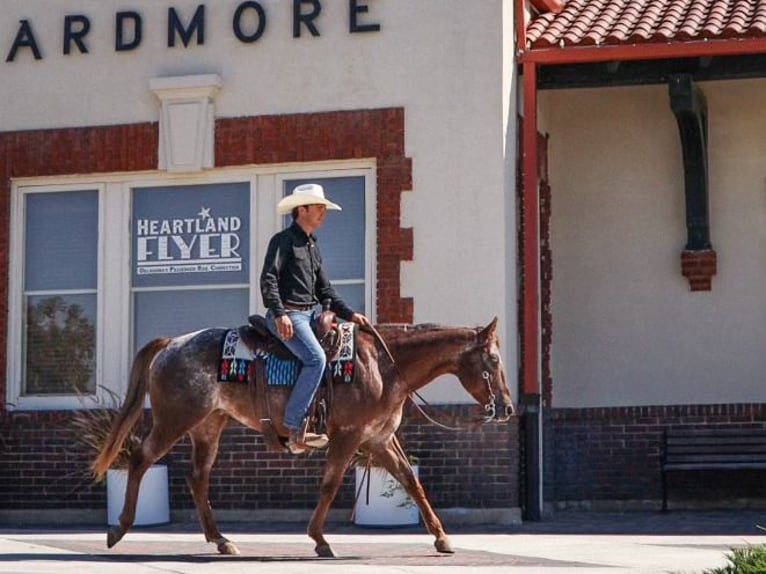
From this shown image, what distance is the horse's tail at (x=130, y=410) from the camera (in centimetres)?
1157

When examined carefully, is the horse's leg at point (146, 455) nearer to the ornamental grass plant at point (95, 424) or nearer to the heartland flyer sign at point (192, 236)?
the ornamental grass plant at point (95, 424)

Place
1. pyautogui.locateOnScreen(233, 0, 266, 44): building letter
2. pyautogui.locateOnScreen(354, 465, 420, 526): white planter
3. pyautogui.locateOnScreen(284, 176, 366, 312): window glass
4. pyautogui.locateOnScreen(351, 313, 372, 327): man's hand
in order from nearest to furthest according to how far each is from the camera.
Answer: pyautogui.locateOnScreen(351, 313, 372, 327): man's hand < pyautogui.locateOnScreen(354, 465, 420, 526): white planter < pyautogui.locateOnScreen(284, 176, 366, 312): window glass < pyautogui.locateOnScreen(233, 0, 266, 44): building letter

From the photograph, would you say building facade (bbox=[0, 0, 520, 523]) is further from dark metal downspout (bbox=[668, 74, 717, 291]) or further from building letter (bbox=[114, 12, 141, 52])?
dark metal downspout (bbox=[668, 74, 717, 291])

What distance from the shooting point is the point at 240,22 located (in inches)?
605

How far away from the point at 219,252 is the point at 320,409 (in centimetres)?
444

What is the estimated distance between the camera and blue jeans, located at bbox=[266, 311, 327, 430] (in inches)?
437

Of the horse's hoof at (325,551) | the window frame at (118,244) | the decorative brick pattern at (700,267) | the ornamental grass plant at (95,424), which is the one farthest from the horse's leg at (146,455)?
the decorative brick pattern at (700,267)

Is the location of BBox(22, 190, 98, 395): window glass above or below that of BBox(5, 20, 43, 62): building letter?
below

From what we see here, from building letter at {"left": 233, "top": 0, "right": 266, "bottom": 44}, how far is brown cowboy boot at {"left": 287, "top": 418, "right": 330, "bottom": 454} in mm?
5337

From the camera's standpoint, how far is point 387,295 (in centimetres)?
1473

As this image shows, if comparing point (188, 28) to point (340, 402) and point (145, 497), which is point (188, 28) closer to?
point (145, 497)

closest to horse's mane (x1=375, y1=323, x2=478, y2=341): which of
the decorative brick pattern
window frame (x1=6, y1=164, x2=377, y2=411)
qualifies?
window frame (x1=6, y1=164, x2=377, y2=411)

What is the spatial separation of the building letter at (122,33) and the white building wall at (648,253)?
4274mm

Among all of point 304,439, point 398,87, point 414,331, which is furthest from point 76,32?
point 304,439
